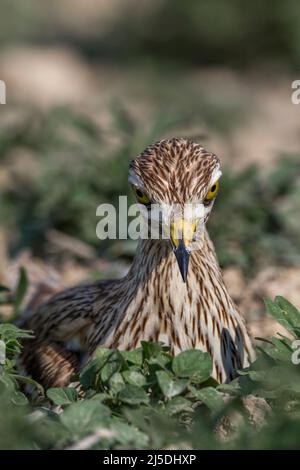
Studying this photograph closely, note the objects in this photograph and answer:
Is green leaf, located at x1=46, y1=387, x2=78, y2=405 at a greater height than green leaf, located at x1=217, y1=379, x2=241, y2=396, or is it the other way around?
green leaf, located at x1=217, y1=379, x2=241, y2=396

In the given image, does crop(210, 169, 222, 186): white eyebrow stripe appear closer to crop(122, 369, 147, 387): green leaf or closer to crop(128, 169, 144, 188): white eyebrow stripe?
crop(128, 169, 144, 188): white eyebrow stripe

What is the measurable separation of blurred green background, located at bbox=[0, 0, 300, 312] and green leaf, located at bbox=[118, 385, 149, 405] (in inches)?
105

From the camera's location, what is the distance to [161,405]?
3.55 m

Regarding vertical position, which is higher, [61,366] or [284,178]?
[284,178]

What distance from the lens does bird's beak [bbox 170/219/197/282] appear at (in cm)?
383

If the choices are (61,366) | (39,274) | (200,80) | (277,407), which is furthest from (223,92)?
(277,407)

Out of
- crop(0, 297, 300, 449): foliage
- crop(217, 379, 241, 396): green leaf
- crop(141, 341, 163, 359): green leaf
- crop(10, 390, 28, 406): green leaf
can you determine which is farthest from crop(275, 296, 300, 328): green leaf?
crop(10, 390, 28, 406): green leaf

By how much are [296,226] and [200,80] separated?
5586 millimetres

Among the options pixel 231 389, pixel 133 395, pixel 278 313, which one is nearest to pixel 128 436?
pixel 133 395

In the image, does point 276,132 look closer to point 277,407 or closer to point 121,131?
point 121,131

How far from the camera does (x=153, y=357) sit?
150 inches

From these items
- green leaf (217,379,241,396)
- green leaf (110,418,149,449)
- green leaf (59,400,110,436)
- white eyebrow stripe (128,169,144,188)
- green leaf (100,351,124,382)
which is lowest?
green leaf (110,418,149,449)
